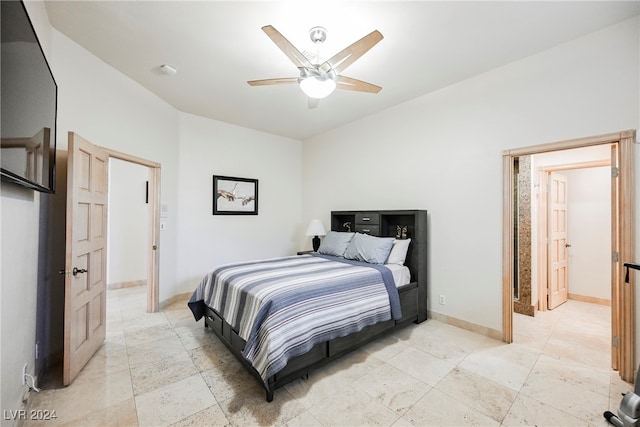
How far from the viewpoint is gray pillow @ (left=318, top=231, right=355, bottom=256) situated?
149 inches

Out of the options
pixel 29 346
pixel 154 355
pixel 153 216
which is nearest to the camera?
pixel 29 346

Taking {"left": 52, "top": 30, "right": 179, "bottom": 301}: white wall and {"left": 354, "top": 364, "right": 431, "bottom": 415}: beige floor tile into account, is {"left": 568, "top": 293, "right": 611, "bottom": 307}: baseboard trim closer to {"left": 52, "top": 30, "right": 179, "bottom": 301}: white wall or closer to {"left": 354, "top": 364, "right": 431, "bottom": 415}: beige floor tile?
{"left": 354, "top": 364, "right": 431, "bottom": 415}: beige floor tile

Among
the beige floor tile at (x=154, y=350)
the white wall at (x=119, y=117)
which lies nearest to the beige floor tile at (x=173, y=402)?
the beige floor tile at (x=154, y=350)

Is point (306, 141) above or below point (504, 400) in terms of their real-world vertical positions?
above

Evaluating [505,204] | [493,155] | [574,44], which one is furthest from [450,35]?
[505,204]

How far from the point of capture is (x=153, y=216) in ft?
12.1

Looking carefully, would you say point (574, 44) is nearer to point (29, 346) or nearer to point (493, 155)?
point (493, 155)

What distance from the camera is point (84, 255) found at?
7.65ft

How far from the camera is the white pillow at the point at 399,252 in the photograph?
3.28 m

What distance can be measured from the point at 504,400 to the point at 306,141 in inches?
196

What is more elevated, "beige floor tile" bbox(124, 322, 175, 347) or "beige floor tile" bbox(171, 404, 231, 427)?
"beige floor tile" bbox(124, 322, 175, 347)

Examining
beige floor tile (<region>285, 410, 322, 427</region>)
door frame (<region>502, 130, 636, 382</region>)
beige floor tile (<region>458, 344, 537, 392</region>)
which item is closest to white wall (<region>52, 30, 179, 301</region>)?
beige floor tile (<region>285, 410, 322, 427</region>)

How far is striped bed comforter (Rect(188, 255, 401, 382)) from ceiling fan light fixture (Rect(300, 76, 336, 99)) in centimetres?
163

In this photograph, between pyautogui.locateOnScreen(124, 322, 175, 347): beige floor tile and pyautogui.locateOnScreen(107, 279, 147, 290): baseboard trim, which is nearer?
pyautogui.locateOnScreen(124, 322, 175, 347): beige floor tile
